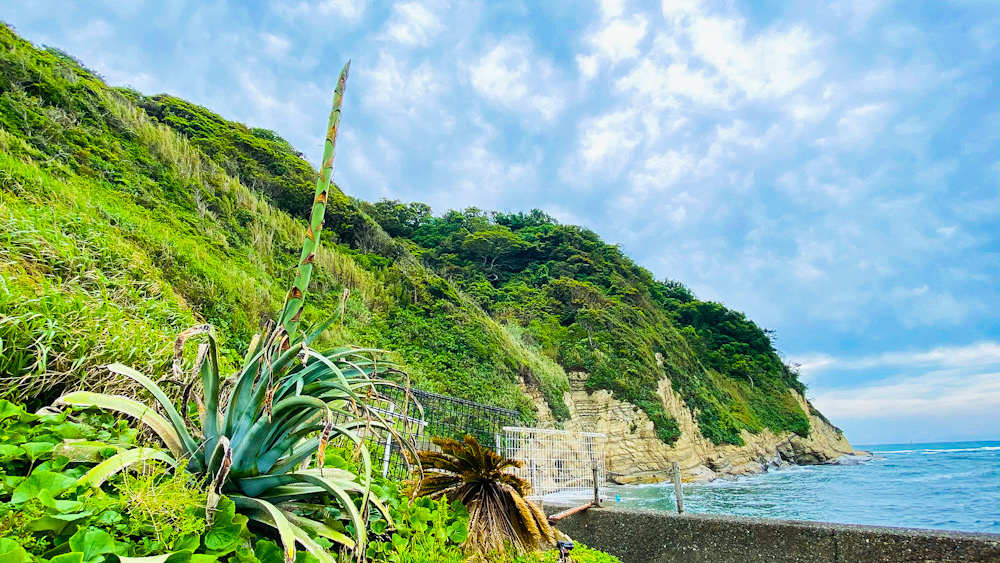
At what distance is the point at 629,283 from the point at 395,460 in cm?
2823

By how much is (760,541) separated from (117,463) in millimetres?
4301

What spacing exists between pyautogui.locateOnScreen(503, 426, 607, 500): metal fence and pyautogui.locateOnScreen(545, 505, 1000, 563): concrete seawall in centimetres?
152

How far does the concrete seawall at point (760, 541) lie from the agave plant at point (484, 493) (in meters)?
1.72

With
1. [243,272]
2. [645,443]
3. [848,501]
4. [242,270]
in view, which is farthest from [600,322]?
[243,272]

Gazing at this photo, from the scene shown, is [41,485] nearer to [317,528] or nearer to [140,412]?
[140,412]

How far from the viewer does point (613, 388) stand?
18.2m

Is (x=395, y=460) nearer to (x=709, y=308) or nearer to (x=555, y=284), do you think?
(x=555, y=284)

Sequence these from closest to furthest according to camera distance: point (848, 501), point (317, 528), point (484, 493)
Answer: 1. point (317, 528)
2. point (484, 493)
3. point (848, 501)

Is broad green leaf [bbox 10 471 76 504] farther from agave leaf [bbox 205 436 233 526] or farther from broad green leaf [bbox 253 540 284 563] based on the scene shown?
broad green leaf [bbox 253 540 284 563]

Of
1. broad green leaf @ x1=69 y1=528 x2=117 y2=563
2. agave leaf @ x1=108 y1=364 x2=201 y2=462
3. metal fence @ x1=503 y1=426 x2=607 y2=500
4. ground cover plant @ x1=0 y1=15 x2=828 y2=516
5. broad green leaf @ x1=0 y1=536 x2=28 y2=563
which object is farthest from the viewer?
metal fence @ x1=503 y1=426 x2=607 y2=500

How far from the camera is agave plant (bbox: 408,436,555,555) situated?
2.97m

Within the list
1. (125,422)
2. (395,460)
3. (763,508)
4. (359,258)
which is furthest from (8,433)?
(763,508)

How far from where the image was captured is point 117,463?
1343 mm

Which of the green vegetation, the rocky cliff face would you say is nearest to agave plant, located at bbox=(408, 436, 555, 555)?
the green vegetation
